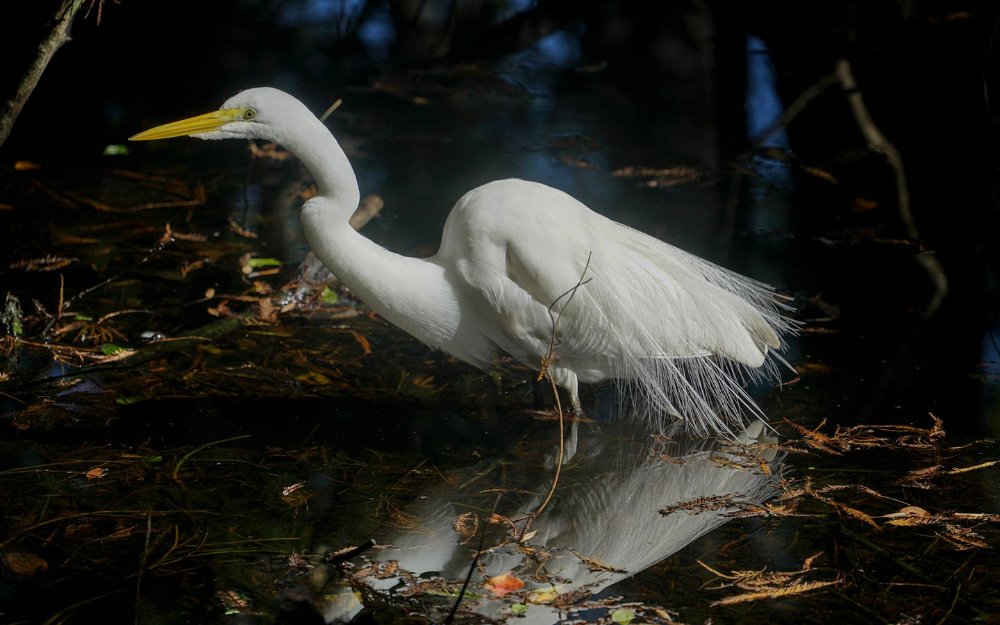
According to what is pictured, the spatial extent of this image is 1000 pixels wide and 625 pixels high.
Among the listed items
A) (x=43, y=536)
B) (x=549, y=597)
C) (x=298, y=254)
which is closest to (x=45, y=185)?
(x=298, y=254)

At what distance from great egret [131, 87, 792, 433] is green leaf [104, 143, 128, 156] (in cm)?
267

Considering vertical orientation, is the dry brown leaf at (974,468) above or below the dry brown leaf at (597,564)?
above

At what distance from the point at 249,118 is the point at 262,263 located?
1453 millimetres

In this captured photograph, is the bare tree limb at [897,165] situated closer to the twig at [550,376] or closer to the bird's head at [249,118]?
the twig at [550,376]

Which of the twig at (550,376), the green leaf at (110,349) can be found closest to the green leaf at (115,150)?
the green leaf at (110,349)

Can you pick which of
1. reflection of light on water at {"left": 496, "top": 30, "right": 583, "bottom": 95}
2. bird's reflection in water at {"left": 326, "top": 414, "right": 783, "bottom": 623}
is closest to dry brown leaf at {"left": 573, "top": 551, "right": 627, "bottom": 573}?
bird's reflection in water at {"left": 326, "top": 414, "right": 783, "bottom": 623}

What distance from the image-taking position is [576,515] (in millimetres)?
3057

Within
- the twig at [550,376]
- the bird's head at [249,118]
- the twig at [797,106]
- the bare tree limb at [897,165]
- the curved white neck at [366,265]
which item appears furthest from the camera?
the twig at [797,106]

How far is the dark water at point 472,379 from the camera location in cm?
268

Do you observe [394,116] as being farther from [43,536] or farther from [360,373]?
[43,536]

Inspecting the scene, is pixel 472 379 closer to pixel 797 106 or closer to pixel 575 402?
pixel 575 402

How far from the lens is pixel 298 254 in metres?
4.81

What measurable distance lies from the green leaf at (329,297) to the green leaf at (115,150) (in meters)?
2.19

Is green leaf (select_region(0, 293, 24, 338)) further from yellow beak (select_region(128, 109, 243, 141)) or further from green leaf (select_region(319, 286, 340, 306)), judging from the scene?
green leaf (select_region(319, 286, 340, 306))
